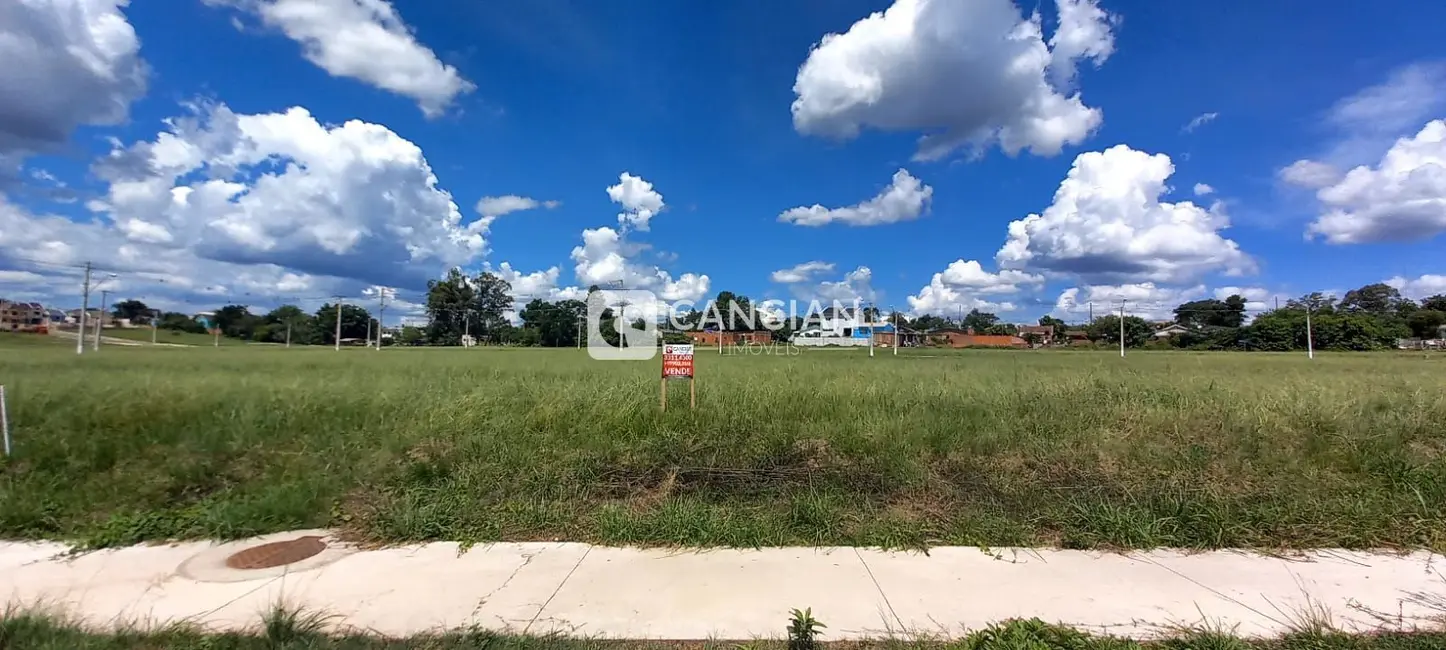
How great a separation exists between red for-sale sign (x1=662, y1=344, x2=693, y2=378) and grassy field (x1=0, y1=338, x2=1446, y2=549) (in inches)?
21.4

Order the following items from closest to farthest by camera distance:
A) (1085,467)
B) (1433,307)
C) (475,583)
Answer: (475,583) < (1085,467) < (1433,307)

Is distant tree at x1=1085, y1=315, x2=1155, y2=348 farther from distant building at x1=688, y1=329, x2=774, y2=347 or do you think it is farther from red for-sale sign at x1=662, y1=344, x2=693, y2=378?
red for-sale sign at x1=662, y1=344, x2=693, y2=378

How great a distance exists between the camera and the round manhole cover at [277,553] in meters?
4.39

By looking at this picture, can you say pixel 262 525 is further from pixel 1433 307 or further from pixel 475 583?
pixel 1433 307

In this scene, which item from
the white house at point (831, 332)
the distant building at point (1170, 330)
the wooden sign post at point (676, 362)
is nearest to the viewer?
the wooden sign post at point (676, 362)

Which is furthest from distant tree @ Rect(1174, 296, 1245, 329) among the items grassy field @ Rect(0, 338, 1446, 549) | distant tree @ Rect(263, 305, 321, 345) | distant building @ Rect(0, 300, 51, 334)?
distant building @ Rect(0, 300, 51, 334)

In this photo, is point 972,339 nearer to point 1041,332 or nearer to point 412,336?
point 1041,332

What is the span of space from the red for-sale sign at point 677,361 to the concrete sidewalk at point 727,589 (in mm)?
3419

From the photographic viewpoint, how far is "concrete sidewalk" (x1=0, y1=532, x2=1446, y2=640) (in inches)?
135

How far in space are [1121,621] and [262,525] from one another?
21.1ft

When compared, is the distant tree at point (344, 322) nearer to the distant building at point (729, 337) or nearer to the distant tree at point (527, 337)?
the distant tree at point (527, 337)

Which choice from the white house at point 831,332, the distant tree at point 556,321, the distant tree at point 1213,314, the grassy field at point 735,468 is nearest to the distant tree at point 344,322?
the distant tree at point 556,321

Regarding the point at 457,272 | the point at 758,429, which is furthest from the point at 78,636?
the point at 457,272

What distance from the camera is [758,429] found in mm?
7387
